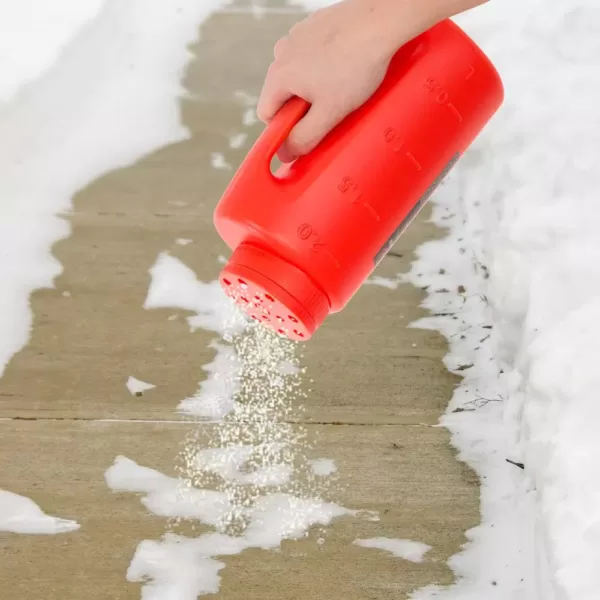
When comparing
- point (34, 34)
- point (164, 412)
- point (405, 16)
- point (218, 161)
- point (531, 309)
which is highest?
point (34, 34)

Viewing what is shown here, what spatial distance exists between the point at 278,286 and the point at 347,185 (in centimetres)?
10

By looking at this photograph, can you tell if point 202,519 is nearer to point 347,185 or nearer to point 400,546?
point 400,546

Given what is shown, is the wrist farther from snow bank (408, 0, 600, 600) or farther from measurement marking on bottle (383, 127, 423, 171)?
snow bank (408, 0, 600, 600)

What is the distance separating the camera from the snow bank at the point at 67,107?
82 cm

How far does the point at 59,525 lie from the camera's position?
25.5 inches

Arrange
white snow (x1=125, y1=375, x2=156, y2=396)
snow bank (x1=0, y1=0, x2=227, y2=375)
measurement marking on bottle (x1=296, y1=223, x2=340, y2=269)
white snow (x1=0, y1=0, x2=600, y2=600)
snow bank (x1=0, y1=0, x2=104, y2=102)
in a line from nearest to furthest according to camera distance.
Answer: measurement marking on bottle (x1=296, y1=223, x2=340, y2=269) < white snow (x1=0, y1=0, x2=600, y2=600) < white snow (x1=125, y1=375, x2=156, y2=396) < snow bank (x1=0, y1=0, x2=227, y2=375) < snow bank (x1=0, y1=0, x2=104, y2=102)

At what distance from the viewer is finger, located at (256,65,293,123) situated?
54 cm

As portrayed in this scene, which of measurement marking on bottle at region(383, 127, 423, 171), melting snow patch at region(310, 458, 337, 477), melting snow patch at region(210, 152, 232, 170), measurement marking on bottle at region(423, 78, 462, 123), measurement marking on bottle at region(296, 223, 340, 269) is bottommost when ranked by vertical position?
melting snow patch at region(310, 458, 337, 477)

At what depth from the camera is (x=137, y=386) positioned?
73 cm

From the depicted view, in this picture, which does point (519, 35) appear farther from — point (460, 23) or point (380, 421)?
point (380, 421)

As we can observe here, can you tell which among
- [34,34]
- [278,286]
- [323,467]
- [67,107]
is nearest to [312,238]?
[278,286]

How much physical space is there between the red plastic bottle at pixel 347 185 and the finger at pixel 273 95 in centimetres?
1

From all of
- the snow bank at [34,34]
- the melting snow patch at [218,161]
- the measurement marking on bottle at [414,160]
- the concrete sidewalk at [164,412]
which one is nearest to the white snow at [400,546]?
the concrete sidewalk at [164,412]

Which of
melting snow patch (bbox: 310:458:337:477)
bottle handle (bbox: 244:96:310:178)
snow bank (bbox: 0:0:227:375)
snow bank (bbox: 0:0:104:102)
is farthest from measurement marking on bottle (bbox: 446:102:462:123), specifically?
snow bank (bbox: 0:0:104:102)
